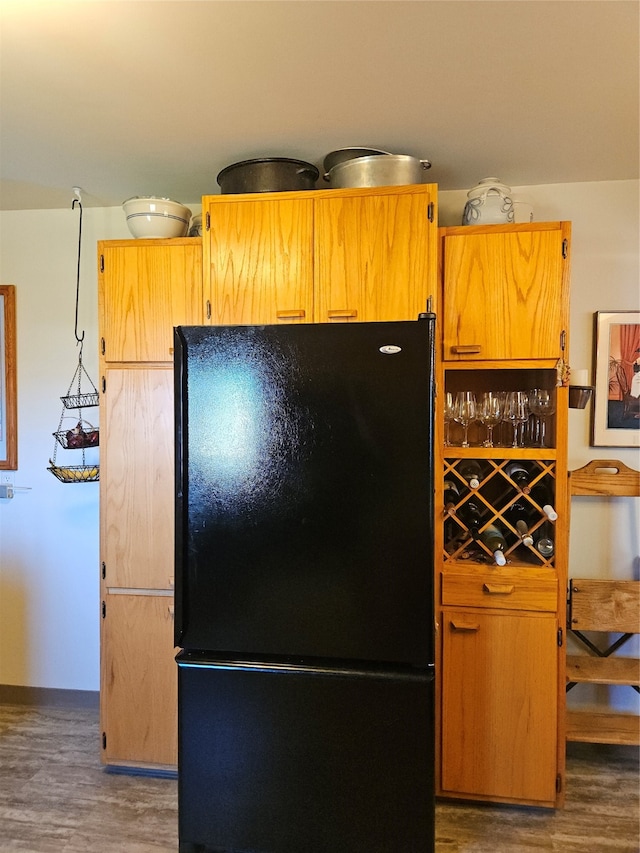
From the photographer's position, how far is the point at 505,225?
188 centimetres

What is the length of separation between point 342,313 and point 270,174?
22.3 inches

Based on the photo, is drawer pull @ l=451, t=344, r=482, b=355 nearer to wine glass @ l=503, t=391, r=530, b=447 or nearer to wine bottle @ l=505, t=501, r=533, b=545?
wine glass @ l=503, t=391, r=530, b=447

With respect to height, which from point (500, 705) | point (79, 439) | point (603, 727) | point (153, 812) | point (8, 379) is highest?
point (8, 379)

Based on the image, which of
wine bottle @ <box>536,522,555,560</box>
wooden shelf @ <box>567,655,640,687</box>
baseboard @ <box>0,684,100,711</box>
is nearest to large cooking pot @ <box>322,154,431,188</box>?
wine bottle @ <box>536,522,555,560</box>

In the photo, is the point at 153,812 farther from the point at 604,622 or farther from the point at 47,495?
the point at 604,622

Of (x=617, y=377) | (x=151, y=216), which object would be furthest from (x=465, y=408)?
(x=151, y=216)

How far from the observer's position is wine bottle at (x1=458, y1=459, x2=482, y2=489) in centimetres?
199

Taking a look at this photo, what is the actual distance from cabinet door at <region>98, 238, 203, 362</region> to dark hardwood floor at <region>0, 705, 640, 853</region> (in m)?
1.67

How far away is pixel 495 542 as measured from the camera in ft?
6.39

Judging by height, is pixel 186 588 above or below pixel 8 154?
below

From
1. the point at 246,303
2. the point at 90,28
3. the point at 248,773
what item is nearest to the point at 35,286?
the point at 246,303

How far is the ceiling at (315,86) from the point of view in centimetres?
128

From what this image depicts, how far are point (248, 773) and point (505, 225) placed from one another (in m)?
1.93

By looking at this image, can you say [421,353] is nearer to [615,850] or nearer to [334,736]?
[334,736]
